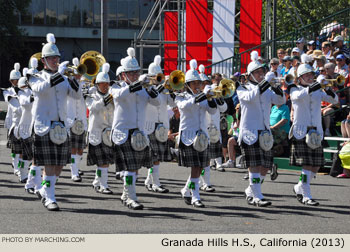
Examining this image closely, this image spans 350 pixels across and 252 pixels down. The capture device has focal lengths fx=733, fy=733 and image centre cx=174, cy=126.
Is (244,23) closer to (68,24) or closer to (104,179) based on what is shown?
(104,179)

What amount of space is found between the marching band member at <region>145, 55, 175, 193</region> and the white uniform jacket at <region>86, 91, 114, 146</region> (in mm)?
598

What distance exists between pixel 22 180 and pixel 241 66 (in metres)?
8.46

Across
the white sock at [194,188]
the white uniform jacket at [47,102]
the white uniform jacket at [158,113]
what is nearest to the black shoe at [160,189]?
the white uniform jacket at [158,113]

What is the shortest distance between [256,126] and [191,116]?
2.85 feet

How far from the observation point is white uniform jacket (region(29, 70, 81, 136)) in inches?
362

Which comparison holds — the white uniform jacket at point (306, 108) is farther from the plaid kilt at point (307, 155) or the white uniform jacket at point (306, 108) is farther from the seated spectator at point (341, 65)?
the seated spectator at point (341, 65)

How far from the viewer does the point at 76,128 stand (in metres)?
12.2

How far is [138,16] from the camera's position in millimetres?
53469

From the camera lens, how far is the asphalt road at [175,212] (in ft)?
26.5

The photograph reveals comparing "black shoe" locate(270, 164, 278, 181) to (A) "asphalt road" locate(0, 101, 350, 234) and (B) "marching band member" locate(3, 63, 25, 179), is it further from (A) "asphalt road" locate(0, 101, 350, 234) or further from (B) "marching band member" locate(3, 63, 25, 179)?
(B) "marching band member" locate(3, 63, 25, 179)

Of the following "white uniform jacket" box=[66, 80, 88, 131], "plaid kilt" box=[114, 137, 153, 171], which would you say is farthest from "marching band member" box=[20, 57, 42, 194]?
"plaid kilt" box=[114, 137, 153, 171]

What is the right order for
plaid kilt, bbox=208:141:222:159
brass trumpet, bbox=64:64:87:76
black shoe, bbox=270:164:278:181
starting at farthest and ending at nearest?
black shoe, bbox=270:164:278:181
plaid kilt, bbox=208:141:222:159
brass trumpet, bbox=64:64:87:76

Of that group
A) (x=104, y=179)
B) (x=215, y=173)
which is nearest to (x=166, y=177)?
(x=215, y=173)

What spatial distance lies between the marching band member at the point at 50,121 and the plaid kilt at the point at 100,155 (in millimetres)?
1681
